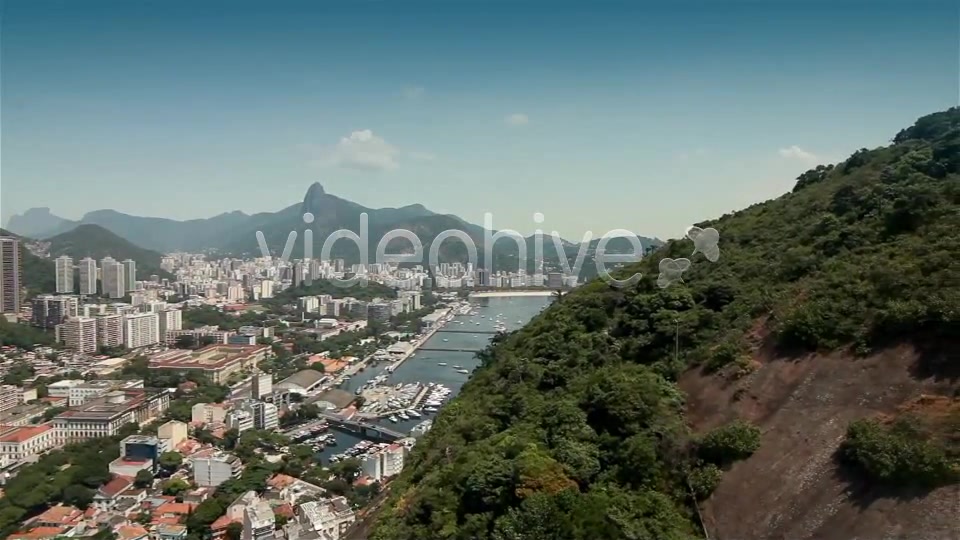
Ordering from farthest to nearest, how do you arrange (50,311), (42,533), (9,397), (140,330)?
1. (140,330)
2. (50,311)
3. (9,397)
4. (42,533)

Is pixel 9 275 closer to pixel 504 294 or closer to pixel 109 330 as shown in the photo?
pixel 109 330

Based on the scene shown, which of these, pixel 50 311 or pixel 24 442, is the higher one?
pixel 50 311

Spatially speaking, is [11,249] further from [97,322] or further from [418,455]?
[418,455]

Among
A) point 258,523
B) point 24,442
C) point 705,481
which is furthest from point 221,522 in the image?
point 705,481

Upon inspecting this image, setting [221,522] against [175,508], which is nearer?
[221,522]

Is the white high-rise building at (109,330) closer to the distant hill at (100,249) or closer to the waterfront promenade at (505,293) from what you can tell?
the distant hill at (100,249)

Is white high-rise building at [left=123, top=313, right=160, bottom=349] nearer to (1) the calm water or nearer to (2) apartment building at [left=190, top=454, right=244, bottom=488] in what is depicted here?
(1) the calm water

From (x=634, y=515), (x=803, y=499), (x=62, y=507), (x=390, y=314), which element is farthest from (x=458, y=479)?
(x=390, y=314)
